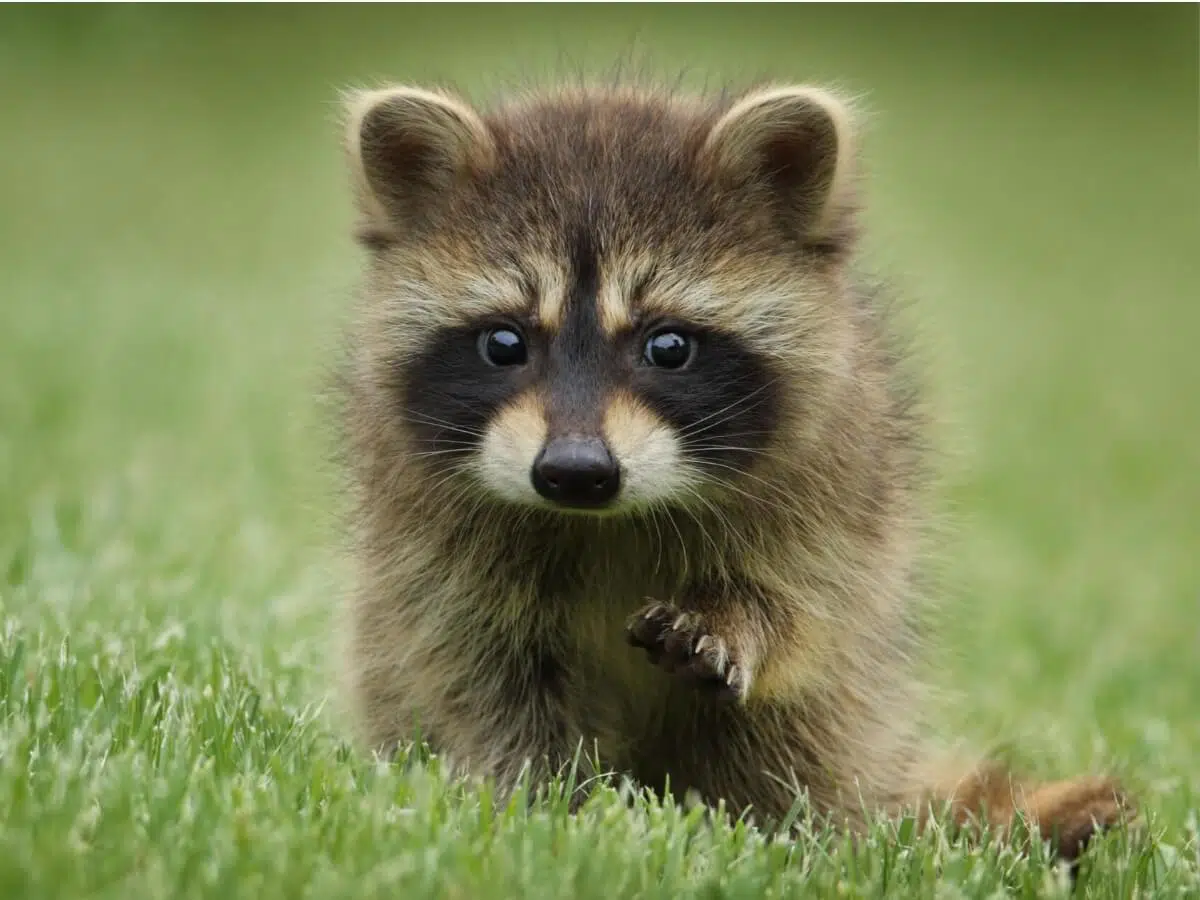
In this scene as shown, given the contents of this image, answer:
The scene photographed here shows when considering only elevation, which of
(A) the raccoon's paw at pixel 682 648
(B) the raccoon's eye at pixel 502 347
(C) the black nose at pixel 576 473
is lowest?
(A) the raccoon's paw at pixel 682 648

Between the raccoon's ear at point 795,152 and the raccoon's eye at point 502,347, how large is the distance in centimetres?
61

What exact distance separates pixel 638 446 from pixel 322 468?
51.7 inches

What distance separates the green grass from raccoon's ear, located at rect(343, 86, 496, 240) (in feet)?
1.35

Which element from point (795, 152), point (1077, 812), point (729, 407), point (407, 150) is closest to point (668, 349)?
point (729, 407)

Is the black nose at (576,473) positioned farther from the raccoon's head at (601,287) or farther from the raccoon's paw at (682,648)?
the raccoon's paw at (682,648)

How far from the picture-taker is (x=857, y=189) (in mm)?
4098

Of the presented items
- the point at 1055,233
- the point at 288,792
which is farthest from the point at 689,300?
the point at 1055,233

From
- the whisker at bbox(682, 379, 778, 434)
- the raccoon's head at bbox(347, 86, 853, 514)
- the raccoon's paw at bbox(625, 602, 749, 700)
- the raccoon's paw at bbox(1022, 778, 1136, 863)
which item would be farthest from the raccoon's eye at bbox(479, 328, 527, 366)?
the raccoon's paw at bbox(1022, 778, 1136, 863)

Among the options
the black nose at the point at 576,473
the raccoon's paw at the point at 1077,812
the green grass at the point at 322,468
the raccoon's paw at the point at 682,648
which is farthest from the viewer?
the raccoon's paw at the point at 1077,812

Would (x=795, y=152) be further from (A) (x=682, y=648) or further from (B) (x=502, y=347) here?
(A) (x=682, y=648)

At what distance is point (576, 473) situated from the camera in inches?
134

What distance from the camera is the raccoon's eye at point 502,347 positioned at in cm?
371

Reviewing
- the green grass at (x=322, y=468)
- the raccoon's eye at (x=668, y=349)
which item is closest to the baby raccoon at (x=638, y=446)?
the raccoon's eye at (x=668, y=349)

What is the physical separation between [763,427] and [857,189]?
695mm
